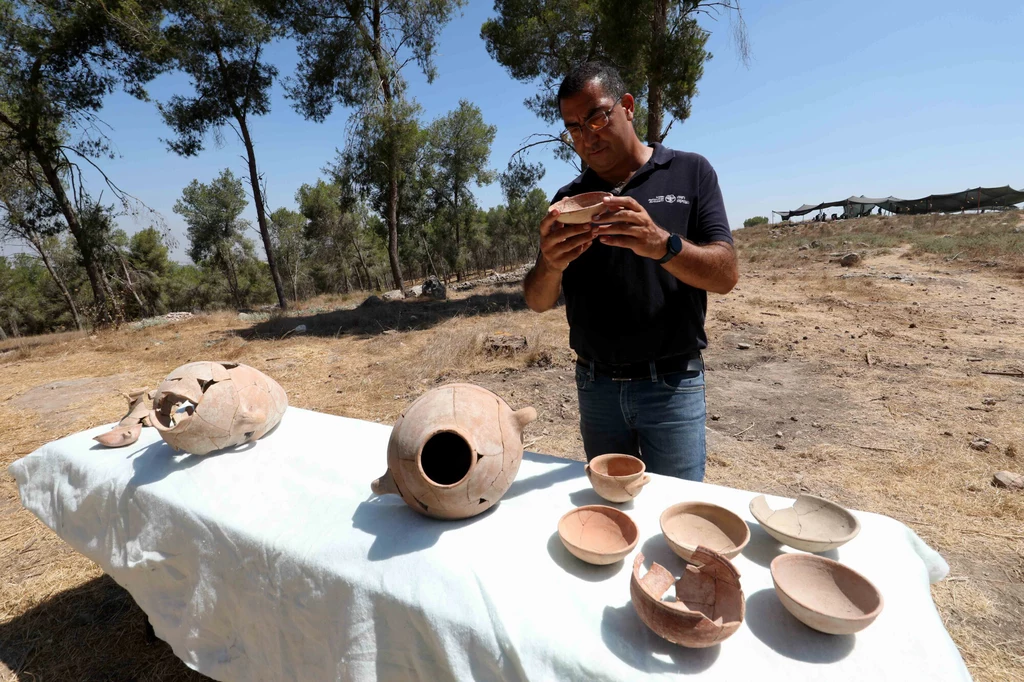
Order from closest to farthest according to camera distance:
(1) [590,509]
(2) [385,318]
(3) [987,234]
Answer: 1. (1) [590,509]
2. (2) [385,318]
3. (3) [987,234]

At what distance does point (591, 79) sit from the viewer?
1697 millimetres

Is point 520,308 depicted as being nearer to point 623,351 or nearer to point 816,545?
point 623,351

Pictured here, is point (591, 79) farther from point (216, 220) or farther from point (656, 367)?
point (216, 220)

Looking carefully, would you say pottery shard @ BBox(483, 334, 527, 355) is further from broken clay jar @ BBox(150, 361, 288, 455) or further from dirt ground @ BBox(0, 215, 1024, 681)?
broken clay jar @ BBox(150, 361, 288, 455)

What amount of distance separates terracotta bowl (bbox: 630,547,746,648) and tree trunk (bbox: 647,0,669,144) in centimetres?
953

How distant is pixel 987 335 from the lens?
662 cm

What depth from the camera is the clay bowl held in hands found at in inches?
57.4

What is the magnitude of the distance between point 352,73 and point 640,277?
14185mm

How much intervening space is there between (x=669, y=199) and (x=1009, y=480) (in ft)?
12.1

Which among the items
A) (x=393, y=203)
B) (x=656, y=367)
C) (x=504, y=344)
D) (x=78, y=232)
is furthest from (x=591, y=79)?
(x=78, y=232)

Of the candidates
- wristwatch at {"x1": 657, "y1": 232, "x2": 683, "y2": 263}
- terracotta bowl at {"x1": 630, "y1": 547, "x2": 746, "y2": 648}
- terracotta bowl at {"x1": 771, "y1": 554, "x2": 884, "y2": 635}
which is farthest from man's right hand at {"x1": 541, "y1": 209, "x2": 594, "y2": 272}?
terracotta bowl at {"x1": 771, "y1": 554, "x2": 884, "y2": 635}

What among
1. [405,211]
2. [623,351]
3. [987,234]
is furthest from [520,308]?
[987,234]

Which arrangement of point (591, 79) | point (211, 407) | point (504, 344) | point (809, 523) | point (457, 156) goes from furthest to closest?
point (457, 156) < point (504, 344) < point (211, 407) < point (591, 79) < point (809, 523)

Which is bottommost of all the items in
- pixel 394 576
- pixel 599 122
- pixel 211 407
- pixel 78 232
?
pixel 394 576
